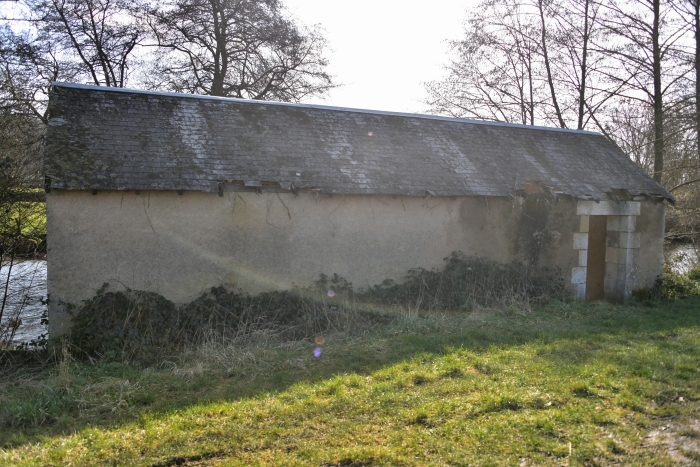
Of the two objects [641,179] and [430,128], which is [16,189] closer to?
[430,128]

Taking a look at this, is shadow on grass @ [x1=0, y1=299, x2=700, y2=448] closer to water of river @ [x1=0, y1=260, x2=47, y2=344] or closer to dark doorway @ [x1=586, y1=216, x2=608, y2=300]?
water of river @ [x1=0, y1=260, x2=47, y2=344]

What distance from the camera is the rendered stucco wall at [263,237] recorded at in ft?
24.6

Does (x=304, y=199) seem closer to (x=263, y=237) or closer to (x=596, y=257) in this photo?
(x=263, y=237)

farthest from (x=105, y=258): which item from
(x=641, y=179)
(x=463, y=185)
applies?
(x=641, y=179)

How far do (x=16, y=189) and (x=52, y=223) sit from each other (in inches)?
51.3

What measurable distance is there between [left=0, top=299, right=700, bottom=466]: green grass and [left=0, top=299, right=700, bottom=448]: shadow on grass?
28mm

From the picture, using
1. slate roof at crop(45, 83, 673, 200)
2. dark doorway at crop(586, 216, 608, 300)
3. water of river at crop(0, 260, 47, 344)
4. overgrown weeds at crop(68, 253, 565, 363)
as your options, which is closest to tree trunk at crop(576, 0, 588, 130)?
slate roof at crop(45, 83, 673, 200)

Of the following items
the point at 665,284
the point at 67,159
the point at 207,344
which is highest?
the point at 67,159

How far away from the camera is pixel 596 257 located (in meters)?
12.2

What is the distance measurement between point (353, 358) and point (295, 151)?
4435 millimetres

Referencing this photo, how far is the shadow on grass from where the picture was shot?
15.9 ft

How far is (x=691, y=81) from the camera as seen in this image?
51.3 feet

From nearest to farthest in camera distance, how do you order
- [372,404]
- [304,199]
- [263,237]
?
1. [372,404]
2. [263,237]
3. [304,199]

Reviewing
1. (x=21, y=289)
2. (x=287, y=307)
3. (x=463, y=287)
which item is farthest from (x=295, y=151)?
(x=21, y=289)
